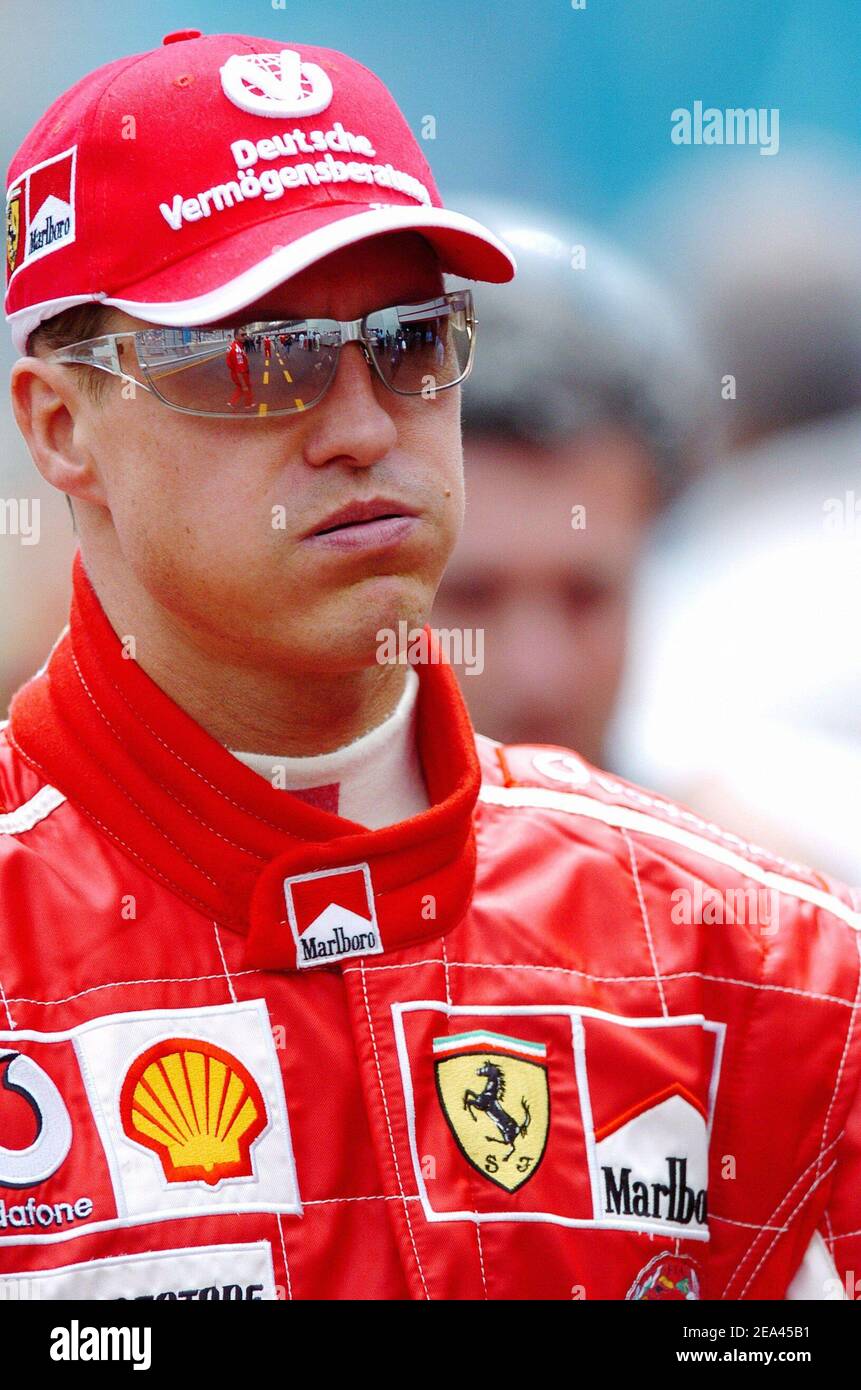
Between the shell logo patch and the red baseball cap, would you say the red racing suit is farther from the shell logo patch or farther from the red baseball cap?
the red baseball cap

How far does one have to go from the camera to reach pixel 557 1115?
1.72 metres

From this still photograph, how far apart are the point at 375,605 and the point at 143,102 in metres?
0.56

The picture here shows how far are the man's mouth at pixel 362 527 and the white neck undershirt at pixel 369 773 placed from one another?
0.93ft

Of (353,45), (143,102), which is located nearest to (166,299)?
(143,102)

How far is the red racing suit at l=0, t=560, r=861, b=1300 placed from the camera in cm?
157

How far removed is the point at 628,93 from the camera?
3312 mm

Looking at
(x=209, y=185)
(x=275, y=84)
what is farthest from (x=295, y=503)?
(x=275, y=84)

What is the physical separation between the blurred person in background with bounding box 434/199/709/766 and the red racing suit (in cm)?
86

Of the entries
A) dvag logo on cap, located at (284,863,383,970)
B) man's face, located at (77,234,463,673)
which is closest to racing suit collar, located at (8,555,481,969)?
dvag logo on cap, located at (284,863,383,970)

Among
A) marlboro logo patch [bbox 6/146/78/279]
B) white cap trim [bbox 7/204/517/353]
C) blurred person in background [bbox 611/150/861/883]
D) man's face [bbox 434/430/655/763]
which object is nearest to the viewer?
white cap trim [bbox 7/204/517/353]

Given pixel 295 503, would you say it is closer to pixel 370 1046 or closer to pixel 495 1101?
pixel 370 1046

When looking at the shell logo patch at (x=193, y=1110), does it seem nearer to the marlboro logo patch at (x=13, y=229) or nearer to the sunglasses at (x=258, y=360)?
the sunglasses at (x=258, y=360)

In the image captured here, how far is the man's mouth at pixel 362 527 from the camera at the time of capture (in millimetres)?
1587

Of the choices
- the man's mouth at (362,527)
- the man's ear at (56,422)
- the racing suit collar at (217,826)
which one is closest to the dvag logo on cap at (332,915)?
the racing suit collar at (217,826)
